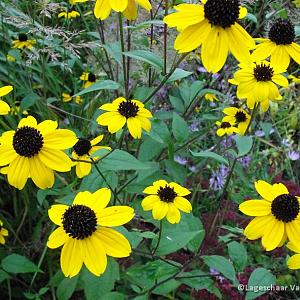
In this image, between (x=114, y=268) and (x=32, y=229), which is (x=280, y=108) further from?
(x=114, y=268)

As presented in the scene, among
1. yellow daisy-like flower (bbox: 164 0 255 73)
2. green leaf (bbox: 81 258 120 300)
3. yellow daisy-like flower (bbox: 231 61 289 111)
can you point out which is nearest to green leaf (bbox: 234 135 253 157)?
yellow daisy-like flower (bbox: 231 61 289 111)

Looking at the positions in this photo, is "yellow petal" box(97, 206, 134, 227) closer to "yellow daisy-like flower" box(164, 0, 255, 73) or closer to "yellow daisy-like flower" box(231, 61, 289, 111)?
"yellow daisy-like flower" box(164, 0, 255, 73)

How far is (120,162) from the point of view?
107 centimetres

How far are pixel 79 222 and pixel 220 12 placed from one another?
49 cm

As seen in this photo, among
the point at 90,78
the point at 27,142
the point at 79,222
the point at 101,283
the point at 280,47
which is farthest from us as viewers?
the point at 90,78

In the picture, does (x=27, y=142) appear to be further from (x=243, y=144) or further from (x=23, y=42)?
(x=23, y=42)

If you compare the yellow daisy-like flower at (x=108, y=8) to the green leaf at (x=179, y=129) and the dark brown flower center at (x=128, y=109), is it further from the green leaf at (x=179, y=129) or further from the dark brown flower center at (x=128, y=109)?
the green leaf at (x=179, y=129)

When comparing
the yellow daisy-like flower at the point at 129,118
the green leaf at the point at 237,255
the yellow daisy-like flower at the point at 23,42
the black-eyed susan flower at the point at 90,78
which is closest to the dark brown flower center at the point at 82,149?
the yellow daisy-like flower at the point at 129,118

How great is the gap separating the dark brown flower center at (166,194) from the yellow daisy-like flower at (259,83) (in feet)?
1.01

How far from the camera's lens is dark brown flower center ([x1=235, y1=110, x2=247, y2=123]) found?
4.92 ft

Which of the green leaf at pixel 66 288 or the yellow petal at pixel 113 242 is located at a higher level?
the yellow petal at pixel 113 242

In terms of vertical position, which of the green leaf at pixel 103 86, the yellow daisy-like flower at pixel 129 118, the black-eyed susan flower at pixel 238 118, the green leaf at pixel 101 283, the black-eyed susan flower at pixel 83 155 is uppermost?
the green leaf at pixel 103 86

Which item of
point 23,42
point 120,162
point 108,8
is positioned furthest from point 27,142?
point 23,42

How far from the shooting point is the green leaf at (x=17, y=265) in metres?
1.30
